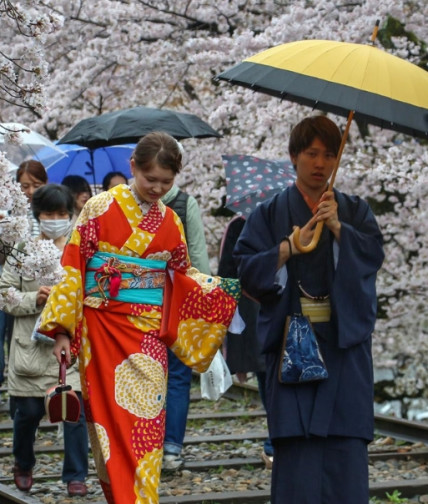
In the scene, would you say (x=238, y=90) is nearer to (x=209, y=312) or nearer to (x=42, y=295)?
(x=42, y=295)

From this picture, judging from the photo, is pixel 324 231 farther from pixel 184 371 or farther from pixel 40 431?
pixel 40 431

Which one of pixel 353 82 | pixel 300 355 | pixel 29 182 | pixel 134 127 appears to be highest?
pixel 134 127

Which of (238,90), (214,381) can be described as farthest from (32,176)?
(238,90)

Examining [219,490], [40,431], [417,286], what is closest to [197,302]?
[219,490]

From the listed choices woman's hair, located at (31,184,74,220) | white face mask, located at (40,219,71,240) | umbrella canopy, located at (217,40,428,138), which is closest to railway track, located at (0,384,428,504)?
white face mask, located at (40,219,71,240)

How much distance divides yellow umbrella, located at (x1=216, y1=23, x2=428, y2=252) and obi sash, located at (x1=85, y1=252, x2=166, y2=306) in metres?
0.96

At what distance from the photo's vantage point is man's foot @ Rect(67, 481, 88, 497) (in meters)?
6.69

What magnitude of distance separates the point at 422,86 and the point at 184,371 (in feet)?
9.92

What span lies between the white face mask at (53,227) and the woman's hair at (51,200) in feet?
0.22

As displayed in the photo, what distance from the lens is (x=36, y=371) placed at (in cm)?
666

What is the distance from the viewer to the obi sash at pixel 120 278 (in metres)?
5.41

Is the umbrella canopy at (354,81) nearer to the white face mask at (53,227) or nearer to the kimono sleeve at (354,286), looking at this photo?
the kimono sleeve at (354,286)

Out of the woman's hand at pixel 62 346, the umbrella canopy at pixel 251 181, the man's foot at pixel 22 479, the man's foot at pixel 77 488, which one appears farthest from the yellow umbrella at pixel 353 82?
the man's foot at pixel 22 479

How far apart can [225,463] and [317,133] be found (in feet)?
11.0
